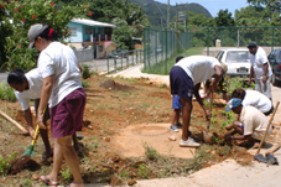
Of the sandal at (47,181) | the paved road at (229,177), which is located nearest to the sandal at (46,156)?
the sandal at (47,181)

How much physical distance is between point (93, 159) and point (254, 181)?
2127 millimetres

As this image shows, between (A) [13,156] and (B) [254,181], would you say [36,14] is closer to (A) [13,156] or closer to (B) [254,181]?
(A) [13,156]

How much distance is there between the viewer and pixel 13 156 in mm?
5586

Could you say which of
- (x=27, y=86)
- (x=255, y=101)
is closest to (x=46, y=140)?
(x=27, y=86)

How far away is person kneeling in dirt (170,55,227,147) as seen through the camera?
21.5 ft

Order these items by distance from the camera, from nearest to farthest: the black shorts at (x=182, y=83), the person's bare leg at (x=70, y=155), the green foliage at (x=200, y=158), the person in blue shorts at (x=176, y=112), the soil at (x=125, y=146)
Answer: the person's bare leg at (x=70, y=155) → the soil at (x=125, y=146) → the green foliage at (x=200, y=158) → the black shorts at (x=182, y=83) → the person in blue shorts at (x=176, y=112)

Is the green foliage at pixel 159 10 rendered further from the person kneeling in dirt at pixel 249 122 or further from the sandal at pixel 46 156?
the sandal at pixel 46 156

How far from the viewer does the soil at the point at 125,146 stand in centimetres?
555

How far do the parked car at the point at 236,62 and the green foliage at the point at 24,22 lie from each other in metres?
7.23

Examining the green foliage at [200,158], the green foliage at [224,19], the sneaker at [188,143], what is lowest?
the green foliage at [200,158]

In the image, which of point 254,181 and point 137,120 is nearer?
point 254,181

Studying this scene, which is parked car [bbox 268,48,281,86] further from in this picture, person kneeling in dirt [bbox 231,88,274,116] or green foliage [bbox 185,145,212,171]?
green foliage [bbox 185,145,212,171]

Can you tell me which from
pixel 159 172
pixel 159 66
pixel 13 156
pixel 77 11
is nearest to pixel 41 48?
pixel 13 156

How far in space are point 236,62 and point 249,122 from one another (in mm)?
9779
